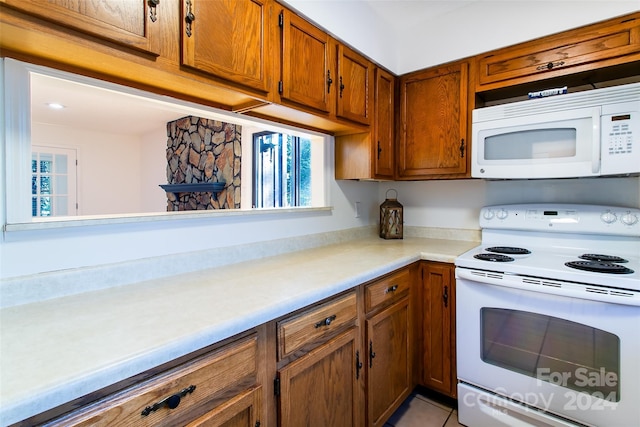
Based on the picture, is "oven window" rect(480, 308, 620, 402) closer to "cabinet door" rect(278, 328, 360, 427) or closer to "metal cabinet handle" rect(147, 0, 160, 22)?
"cabinet door" rect(278, 328, 360, 427)

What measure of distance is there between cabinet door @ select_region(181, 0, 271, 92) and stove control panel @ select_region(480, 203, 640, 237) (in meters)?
1.66

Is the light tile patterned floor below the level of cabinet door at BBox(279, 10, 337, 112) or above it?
below

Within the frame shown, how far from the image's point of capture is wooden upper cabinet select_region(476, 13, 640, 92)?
4.90 feet

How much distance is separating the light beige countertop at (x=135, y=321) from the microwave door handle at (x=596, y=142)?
3.67ft

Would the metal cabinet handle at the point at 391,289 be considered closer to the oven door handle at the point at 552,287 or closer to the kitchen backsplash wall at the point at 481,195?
the oven door handle at the point at 552,287

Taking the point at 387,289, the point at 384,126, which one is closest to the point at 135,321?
the point at 387,289

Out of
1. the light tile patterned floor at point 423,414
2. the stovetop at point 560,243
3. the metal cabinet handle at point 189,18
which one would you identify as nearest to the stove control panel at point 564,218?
the stovetop at point 560,243

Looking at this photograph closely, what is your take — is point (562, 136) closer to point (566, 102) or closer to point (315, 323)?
point (566, 102)

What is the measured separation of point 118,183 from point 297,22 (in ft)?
17.7

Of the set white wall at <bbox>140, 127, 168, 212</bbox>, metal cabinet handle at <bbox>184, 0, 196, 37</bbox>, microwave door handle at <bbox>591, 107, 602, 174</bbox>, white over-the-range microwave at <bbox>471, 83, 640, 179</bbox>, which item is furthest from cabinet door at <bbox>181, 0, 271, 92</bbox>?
white wall at <bbox>140, 127, 168, 212</bbox>

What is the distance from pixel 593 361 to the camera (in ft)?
4.38

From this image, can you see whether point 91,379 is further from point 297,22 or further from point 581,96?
point 581,96

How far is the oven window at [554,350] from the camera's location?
1298 mm

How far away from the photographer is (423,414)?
174cm
